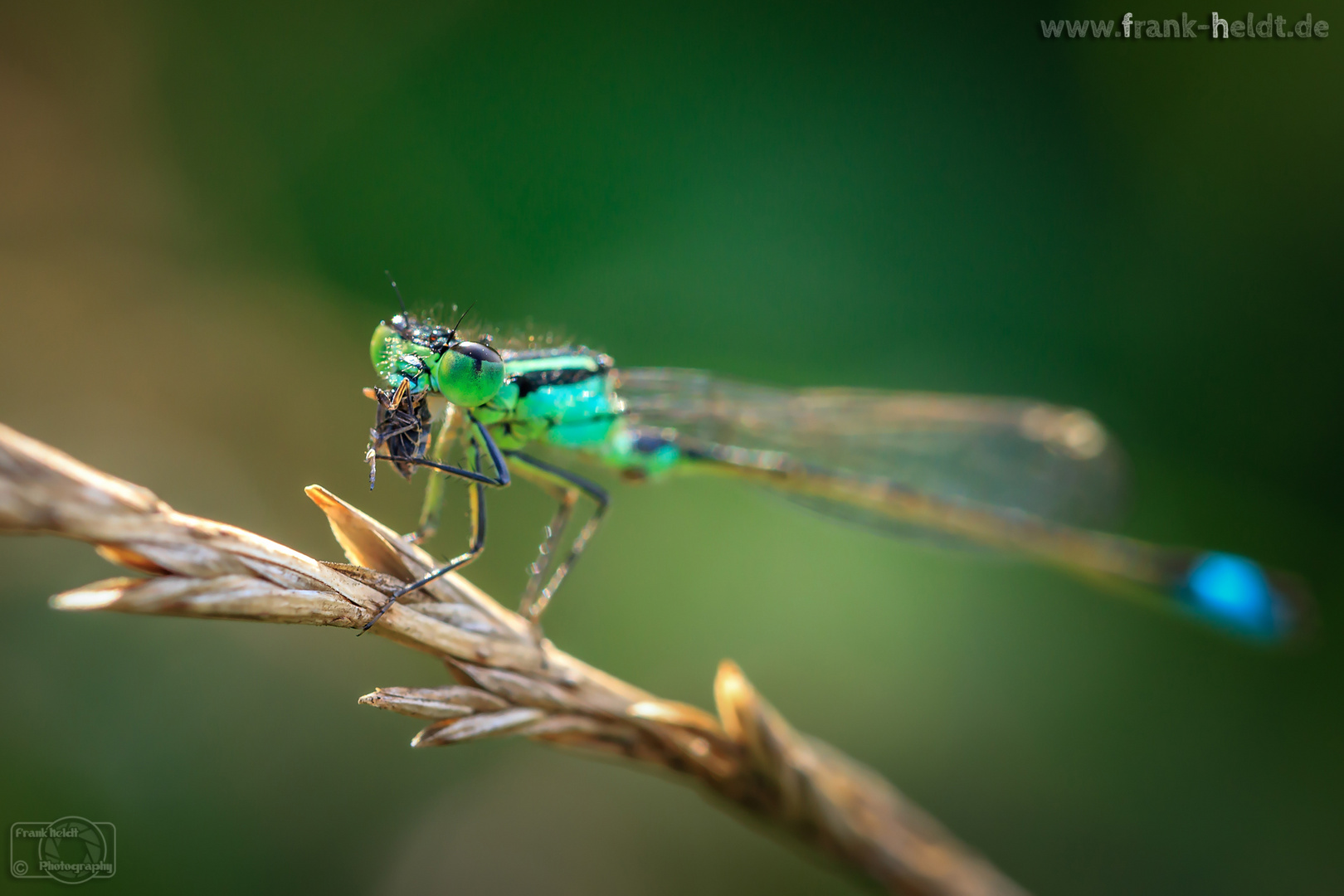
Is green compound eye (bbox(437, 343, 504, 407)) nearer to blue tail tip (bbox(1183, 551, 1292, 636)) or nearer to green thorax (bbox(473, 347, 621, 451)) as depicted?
green thorax (bbox(473, 347, 621, 451))

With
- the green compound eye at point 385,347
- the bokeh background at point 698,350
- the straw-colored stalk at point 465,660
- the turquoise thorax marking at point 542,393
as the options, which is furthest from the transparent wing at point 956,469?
the straw-colored stalk at point 465,660

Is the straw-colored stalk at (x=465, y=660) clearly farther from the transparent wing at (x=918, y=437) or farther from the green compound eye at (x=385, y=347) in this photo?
the transparent wing at (x=918, y=437)

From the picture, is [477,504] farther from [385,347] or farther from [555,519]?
[385,347]

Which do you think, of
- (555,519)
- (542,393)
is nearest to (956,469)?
(555,519)

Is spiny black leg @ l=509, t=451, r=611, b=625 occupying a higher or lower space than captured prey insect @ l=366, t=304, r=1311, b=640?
lower

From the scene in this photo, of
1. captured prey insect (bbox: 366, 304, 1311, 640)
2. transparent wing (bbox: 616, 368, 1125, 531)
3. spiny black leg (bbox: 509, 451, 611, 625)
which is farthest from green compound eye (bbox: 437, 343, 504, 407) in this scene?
transparent wing (bbox: 616, 368, 1125, 531)

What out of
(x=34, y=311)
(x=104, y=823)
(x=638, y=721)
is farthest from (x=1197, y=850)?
(x=34, y=311)
